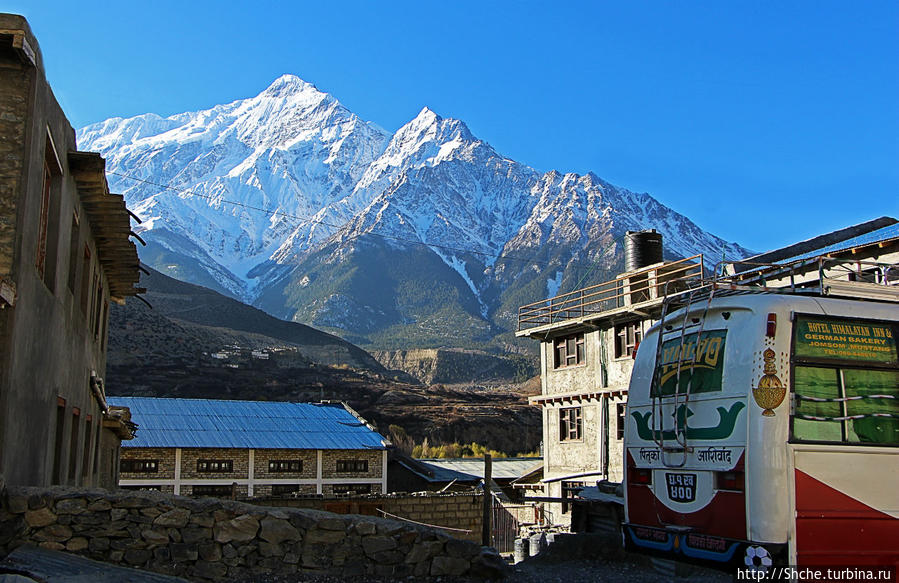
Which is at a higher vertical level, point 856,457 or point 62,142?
point 62,142

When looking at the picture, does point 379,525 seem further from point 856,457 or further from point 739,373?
point 856,457

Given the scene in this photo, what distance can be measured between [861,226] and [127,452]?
1214 inches

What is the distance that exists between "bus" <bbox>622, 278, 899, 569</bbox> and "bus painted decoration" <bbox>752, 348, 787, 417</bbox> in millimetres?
10

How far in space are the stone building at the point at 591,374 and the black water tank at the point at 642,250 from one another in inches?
2.3

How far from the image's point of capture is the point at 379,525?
9977 millimetres

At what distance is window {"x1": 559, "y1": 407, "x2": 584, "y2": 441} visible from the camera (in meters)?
34.0

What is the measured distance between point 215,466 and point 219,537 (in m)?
28.8

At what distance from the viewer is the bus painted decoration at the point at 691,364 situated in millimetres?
8484

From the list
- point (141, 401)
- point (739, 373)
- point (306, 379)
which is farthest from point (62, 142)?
point (306, 379)

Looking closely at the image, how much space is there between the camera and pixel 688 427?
28.4ft

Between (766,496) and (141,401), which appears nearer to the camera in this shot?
(766,496)

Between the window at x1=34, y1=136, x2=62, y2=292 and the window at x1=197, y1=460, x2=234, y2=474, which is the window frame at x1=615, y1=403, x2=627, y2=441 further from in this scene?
the window at x1=34, y1=136, x2=62, y2=292

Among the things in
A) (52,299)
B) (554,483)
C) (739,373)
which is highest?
(52,299)

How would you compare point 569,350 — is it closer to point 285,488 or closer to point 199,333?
point 285,488
